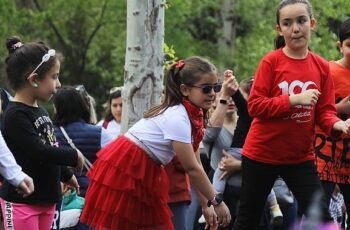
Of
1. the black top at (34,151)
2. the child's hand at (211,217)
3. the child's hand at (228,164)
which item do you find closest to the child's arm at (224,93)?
the child's hand at (228,164)

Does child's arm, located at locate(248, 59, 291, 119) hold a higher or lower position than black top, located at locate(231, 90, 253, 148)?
higher

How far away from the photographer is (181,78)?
564 centimetres

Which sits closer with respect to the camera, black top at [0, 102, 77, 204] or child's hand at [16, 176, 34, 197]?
child's hand at [16, 176, 34, 197]

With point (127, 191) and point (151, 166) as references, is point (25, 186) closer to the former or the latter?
point (127, 191)

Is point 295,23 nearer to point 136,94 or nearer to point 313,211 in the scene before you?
point 136,94

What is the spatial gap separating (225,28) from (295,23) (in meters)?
17.8

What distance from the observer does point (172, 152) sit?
562cm

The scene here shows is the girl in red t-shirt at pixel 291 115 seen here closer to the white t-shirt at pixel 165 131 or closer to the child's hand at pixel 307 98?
the child's hand at pixel 307 98

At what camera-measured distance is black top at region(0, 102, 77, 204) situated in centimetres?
540

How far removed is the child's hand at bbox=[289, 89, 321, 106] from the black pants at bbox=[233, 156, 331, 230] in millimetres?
586

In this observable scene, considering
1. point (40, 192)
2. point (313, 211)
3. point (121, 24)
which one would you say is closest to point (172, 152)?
point (40, 192)

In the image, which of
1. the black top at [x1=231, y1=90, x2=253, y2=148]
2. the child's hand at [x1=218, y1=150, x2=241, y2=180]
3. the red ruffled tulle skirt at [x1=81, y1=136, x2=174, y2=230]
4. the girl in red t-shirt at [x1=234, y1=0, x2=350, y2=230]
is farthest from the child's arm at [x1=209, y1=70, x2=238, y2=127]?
the red ruffled tulle skirt at [x1=81, y1=136, x2=174, y2=230]

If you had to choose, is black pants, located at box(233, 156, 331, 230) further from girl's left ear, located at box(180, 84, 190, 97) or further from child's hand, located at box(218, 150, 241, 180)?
child's hand, located at box(218, 150, 241, 180)

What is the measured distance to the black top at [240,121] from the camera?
693 cm
